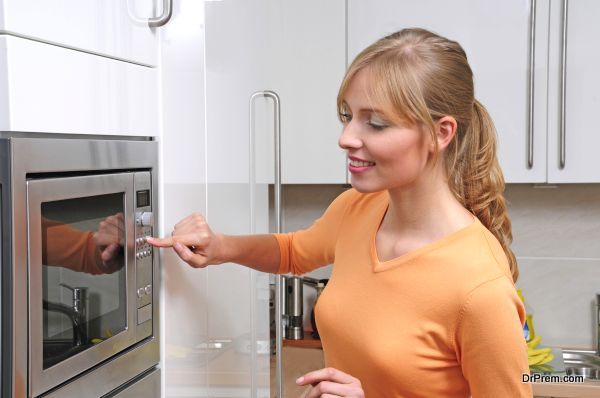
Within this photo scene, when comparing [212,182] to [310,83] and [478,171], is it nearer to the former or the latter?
[478,171]

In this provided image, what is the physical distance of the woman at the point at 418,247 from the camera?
1.17 metres

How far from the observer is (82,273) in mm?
973

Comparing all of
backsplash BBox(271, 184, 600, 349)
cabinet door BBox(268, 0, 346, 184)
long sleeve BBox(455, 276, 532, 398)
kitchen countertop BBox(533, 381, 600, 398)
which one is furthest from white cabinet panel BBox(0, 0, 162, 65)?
A: backsplash BBox(271, 184, 600, 349)

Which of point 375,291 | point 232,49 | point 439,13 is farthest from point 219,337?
point 439,13

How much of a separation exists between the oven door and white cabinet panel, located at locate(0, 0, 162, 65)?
0.54 feet

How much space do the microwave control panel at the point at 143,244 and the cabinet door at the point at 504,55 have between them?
4.67 feet

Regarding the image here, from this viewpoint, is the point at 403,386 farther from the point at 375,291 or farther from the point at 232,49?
the point at 232,49

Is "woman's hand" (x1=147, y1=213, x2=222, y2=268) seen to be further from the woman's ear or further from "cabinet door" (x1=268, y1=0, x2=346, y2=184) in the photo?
"cabinet door" (x1=268, y1=0, x2=346, y2=184)

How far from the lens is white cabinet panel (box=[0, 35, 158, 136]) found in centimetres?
81

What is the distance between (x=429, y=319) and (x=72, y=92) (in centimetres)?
65

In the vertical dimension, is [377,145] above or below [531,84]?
below

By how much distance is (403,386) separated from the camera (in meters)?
1.26

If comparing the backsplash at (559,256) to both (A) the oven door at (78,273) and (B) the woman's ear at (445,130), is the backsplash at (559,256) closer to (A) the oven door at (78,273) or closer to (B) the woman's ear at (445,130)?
(B) the woman's ear at (445,130)

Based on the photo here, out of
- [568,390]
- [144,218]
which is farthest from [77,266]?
[568,390]
